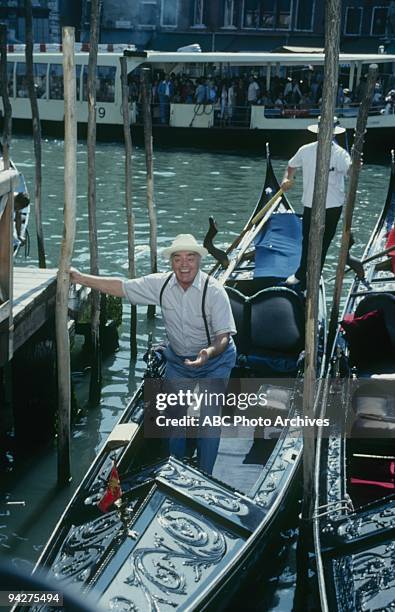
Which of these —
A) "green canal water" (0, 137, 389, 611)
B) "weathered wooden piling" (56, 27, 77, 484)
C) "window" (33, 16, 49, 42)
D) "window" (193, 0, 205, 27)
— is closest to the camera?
"weathered wooden piling" (56, 27, 77, 484)

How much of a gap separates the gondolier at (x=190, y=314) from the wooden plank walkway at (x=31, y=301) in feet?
1.67

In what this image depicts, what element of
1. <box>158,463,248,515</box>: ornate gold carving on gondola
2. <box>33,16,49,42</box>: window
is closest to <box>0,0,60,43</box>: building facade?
<box>33,16,49,42</box>: window

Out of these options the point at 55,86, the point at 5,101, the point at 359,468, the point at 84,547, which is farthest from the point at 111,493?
the point at 55,86

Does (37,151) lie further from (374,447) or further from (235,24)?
(235,24)

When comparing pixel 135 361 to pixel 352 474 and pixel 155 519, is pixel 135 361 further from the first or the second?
pixel 155 519

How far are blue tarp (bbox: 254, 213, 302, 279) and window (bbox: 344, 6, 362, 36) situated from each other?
1519 cm

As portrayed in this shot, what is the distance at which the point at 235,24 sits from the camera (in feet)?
65.4

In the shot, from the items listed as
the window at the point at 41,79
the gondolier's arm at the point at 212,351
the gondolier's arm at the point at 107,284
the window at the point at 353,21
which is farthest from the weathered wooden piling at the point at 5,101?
the window at the point at 353,21

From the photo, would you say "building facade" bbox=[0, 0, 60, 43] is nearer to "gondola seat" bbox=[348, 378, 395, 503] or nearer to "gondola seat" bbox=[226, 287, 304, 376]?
"gondola seat" bbox=[226, 287, 304, 376]

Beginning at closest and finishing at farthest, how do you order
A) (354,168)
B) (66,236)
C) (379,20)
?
1. (66,236)
2. (354,168)
3. (379,20)

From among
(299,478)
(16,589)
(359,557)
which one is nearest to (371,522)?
(359,557)

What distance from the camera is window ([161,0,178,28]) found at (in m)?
19.8

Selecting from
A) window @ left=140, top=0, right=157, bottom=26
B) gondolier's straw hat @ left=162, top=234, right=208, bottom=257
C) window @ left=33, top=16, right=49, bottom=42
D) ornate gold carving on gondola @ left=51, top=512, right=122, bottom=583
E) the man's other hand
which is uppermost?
window @ left=140, top=0, right=157, bottom=26

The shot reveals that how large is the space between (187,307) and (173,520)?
0.81 m
